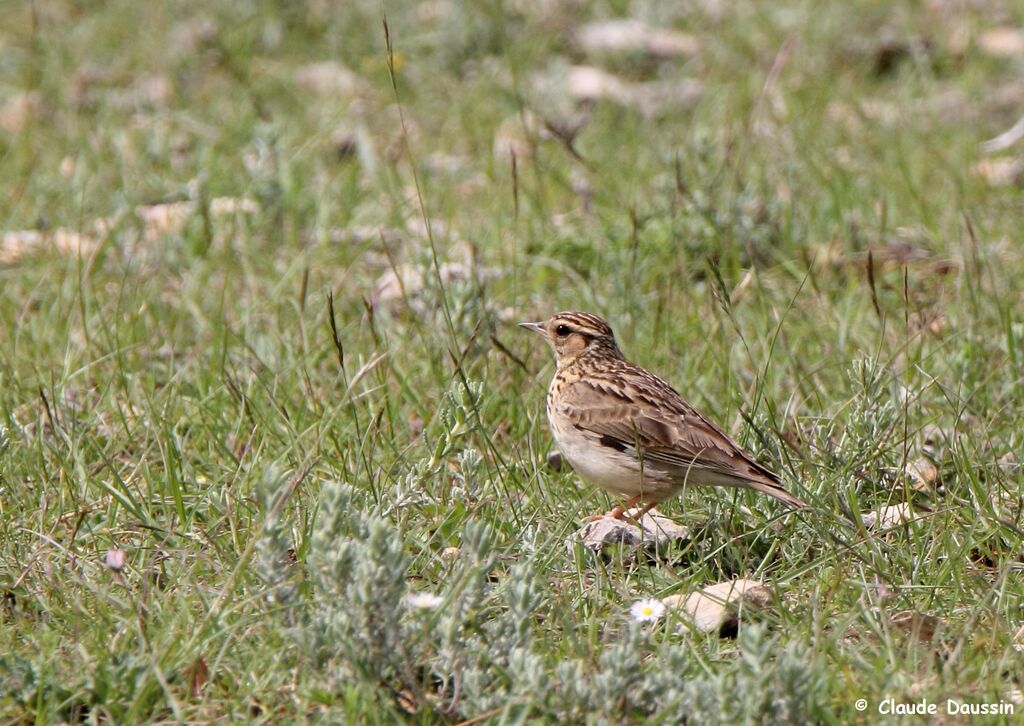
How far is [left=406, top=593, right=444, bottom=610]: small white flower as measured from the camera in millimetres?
4027

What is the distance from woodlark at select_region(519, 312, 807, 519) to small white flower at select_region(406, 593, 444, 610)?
109 cm

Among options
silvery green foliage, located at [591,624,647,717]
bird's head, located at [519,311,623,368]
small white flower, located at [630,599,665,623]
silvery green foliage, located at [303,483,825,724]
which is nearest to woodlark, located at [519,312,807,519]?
bird's head, located at [519,311,623,368]

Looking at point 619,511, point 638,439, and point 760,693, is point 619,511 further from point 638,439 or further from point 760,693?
point 760,693

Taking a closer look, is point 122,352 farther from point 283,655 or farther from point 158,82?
point 158,82

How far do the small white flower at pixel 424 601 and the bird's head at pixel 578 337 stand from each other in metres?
2.18

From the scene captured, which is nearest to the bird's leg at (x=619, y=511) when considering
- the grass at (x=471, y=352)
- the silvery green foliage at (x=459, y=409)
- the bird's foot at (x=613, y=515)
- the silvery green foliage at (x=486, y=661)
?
the bird's foot at (x=613, y=515)

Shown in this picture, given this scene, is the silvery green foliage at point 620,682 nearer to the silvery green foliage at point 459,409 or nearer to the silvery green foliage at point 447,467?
the silvery green foliage at point 447,467

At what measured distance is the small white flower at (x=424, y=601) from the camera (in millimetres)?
A: 4027

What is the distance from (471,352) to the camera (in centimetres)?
645

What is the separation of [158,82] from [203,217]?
289 cm

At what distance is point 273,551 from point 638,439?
1601 mm

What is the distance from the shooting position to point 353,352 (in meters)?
6.63

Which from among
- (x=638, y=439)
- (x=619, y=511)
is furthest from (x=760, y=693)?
(x=619, y=511)

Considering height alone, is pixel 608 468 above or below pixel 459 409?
below
